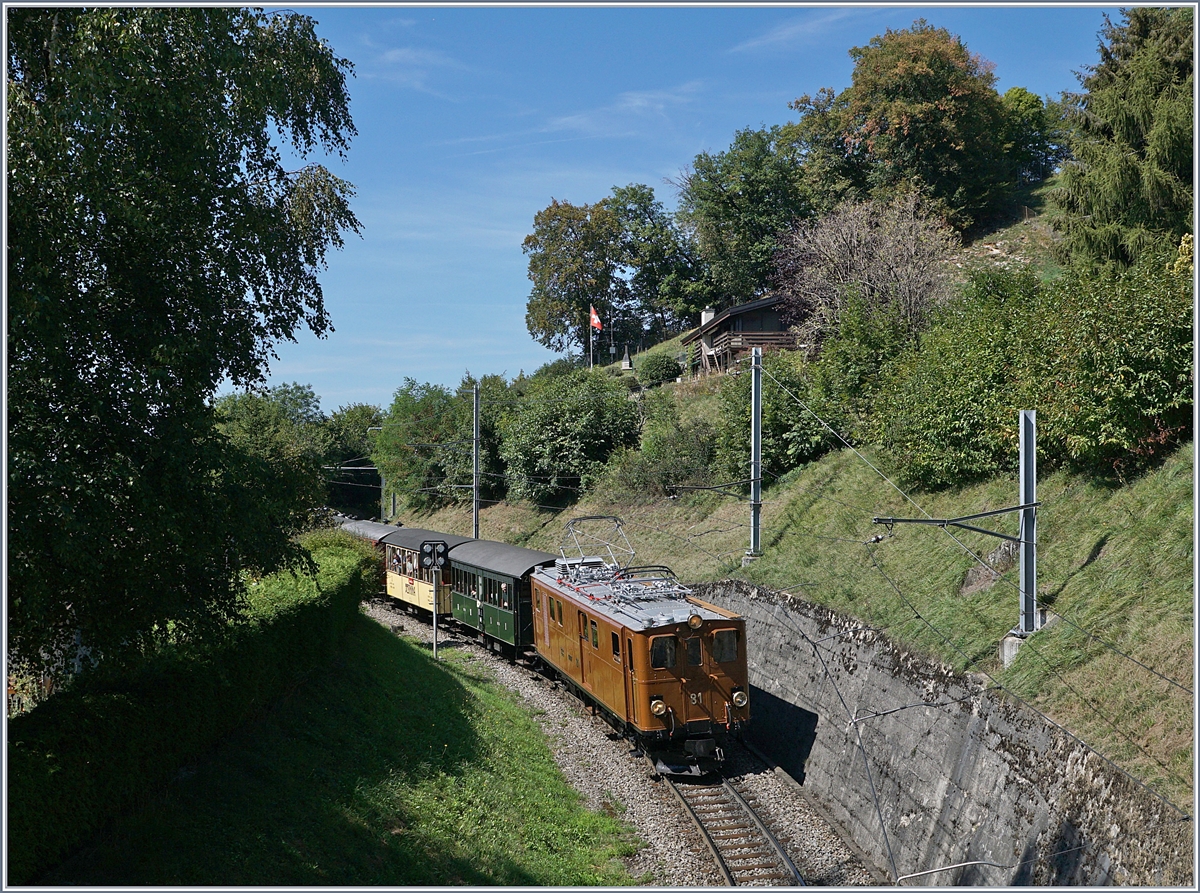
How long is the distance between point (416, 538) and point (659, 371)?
72.7 feet

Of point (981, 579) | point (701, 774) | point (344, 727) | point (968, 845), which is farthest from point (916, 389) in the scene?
point (344, 727)

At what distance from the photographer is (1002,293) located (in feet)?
75.3

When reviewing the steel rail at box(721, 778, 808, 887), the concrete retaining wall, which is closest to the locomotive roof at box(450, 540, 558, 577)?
the concrete retaining wall

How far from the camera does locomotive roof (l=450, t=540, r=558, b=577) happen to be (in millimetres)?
21734

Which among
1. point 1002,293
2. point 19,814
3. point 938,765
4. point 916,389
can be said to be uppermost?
point 1002,293

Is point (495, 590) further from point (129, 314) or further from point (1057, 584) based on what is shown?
point (129, 314)

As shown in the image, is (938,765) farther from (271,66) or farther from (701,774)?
(271,66)

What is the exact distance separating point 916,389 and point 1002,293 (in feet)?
12.9

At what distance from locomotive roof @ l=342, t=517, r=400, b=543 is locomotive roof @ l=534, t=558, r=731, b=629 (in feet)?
44.5

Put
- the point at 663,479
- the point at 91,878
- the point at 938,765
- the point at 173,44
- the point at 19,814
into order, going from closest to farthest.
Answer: the point at 19,814 → the point at 91,878 → the point at 173,44 → the point at 938,765 → the point at 663,479

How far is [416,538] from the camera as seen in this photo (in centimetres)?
2923

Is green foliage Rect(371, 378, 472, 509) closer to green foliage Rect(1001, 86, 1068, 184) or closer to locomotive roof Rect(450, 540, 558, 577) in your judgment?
locomotive roof Rect(450, 540, 558, 577)

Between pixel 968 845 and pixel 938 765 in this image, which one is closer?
pixel 968 845

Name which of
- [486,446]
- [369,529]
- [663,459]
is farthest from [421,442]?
[663,459]
